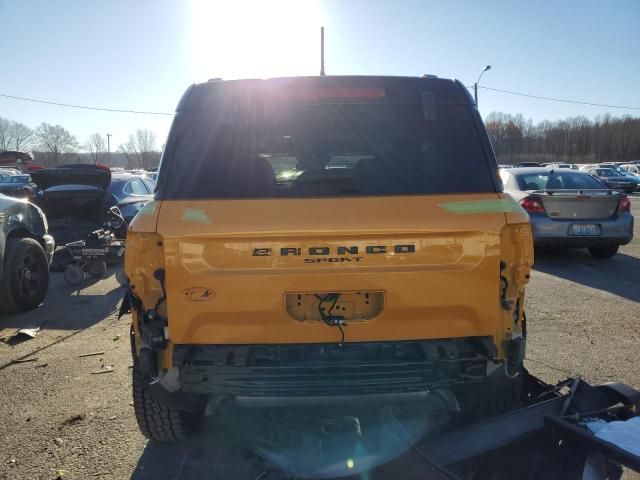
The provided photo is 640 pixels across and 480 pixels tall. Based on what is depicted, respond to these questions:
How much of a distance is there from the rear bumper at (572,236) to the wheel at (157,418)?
7.15 m

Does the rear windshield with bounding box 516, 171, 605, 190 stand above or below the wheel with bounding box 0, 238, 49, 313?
above

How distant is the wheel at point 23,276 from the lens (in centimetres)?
589

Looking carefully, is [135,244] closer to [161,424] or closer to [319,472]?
[161,424]

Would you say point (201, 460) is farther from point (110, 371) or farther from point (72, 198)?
point (72, 198)

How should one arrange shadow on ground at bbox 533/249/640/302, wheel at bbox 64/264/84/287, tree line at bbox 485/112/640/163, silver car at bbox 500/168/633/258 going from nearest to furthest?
1. shadow on ground at bbox 533/249/640/302
2. wheel at bbox 64/264/84/287
3. silver car at bbox 500/168/633/258
4. tree line at bbox 485/112/640/163

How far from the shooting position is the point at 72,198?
8773 millimetres

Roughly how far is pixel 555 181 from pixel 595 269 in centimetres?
198

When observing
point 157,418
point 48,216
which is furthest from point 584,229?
point 48,216

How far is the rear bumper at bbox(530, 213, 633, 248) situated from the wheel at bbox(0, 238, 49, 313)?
25.3ft

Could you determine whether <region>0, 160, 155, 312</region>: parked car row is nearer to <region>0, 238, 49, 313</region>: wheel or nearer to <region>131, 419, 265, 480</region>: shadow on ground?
<region>0, 238, 49, 313</region>: wheel

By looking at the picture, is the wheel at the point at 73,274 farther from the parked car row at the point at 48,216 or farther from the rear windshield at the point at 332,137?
the rear windshield at the point at 332,137

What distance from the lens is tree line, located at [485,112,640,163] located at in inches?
3145

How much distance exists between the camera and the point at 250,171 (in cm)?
253

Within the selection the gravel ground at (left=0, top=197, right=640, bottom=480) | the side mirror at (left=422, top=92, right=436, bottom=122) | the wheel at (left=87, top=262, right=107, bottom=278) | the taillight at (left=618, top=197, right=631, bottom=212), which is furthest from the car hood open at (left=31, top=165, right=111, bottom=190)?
the taillight at (left=618, top=197, right=631, bottom=212)
